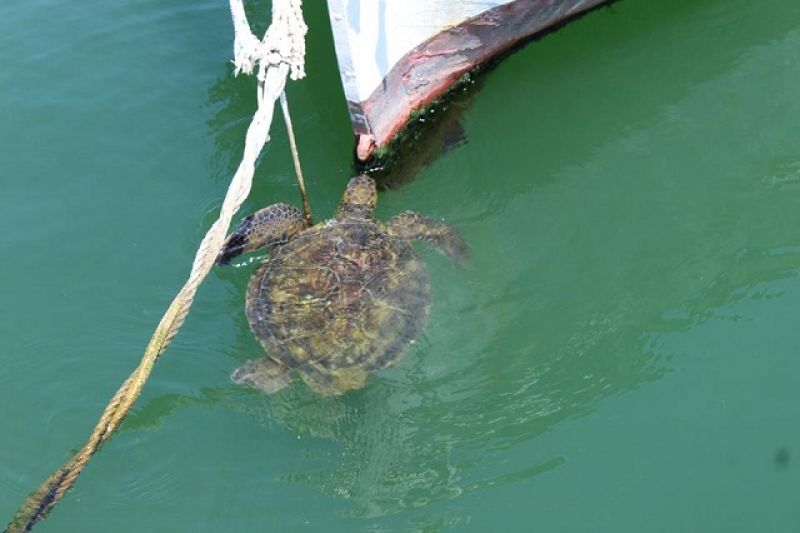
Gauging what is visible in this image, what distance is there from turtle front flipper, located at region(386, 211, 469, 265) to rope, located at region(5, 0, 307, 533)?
133 cm

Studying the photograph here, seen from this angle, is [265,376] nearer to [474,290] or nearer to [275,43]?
[474,290]

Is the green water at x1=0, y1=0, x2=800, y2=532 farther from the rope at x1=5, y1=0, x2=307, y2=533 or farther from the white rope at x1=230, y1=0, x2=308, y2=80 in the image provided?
the white rope at x1=230, y1=0, x2=308, y2=80

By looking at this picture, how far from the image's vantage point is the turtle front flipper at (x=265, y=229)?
4.75 meters

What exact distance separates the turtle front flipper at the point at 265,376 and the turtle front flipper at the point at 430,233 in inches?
47.3

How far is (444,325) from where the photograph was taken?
465 cm

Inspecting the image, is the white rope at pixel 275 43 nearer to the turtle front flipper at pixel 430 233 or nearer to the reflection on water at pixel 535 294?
the turtle front flipper at pixel 430 233

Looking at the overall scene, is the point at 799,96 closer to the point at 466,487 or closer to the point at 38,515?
the point at 466,487

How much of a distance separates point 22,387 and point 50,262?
936 millimetres

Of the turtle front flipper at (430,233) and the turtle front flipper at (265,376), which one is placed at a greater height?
the turtle front flipper at (430,233)

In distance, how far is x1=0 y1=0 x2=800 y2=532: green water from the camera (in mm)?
3885

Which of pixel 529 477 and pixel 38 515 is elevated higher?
pixel 38 515

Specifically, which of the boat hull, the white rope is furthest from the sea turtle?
the white rope

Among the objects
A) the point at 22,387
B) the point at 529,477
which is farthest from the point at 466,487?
the point at 22,387

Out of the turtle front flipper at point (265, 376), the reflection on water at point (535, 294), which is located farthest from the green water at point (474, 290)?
the turtle front flipper at point (265, 376)
